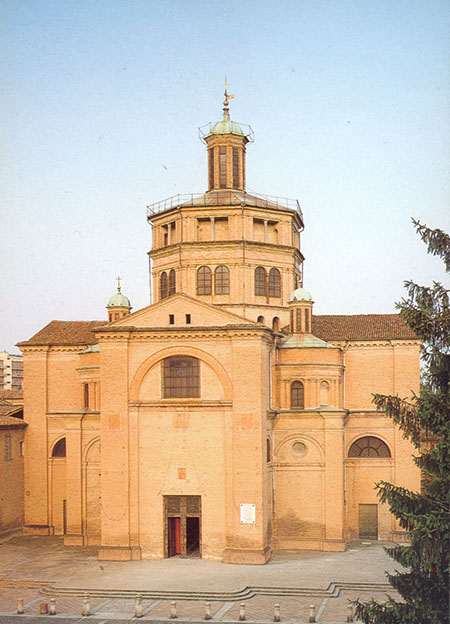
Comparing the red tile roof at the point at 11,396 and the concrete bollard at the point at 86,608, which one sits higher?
the red tile roof at the point at 11,396

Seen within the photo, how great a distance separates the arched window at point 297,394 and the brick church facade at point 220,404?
73mm

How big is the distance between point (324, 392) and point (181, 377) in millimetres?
7890

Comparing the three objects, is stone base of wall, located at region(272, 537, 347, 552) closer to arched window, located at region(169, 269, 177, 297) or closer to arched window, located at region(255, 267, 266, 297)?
arched window, located at region(255, 267, 266, 297)

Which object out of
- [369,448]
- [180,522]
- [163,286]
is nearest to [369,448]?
[369,448]

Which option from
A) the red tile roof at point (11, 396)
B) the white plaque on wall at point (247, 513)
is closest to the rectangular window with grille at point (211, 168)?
the white plaque on wall at point (247, 513)

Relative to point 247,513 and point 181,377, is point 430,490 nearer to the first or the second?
point 247,513

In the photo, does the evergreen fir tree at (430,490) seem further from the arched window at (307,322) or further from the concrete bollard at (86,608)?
the arched window at (307,322)

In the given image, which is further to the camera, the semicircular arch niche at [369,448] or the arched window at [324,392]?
the semicircular arch niche at [369,448]

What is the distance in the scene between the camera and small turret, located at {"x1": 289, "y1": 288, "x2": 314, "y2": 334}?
143 ft

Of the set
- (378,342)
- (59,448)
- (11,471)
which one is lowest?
(11,471)

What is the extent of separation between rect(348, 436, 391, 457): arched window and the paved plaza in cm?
574

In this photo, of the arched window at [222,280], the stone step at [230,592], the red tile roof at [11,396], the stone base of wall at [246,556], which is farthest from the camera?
the red tile roof at [11,396]

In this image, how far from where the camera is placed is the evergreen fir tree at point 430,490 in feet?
70.3

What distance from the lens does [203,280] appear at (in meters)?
46.0
